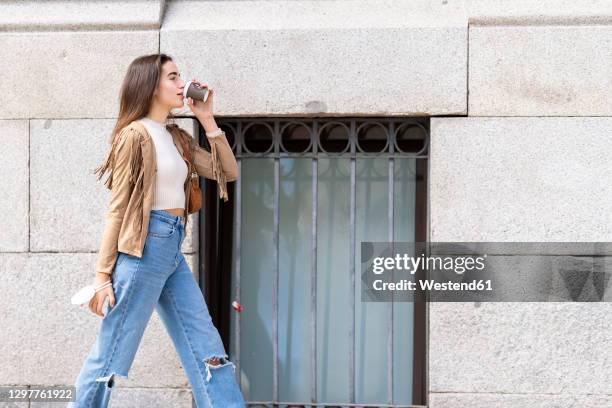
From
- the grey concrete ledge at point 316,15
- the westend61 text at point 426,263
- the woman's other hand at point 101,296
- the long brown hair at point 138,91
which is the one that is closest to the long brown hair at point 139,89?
the long brown hair at point 138,91

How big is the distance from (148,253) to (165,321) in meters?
0.44

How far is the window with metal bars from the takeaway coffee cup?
4.03ft

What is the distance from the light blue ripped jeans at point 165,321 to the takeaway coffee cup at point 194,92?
1.83ft

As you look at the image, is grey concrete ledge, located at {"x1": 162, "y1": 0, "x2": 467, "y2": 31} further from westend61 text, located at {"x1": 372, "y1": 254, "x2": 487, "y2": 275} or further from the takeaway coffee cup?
westend61 text, located at {"x1": 372, "y1": 254, "x2": 487, "y2": 275}

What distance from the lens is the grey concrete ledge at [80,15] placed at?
5.34 metres

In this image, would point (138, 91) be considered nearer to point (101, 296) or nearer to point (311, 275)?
point (101, 296)

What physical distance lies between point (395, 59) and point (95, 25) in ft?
5.75

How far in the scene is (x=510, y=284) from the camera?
17.1 ft

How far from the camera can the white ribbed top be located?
13.6ft

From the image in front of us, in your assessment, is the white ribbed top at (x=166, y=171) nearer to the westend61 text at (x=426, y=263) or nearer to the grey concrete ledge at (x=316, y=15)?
the grey concrete ledge at (x=316, y=15)

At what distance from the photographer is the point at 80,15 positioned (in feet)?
17.7

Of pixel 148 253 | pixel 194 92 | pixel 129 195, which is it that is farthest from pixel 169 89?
pixel 148 253

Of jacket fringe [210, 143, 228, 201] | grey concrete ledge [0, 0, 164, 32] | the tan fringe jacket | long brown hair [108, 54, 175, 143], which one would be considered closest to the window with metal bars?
grey concrete ledge [0, 0, 164, 32]

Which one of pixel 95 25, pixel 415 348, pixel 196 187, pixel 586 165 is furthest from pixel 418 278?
pixel 95 25
